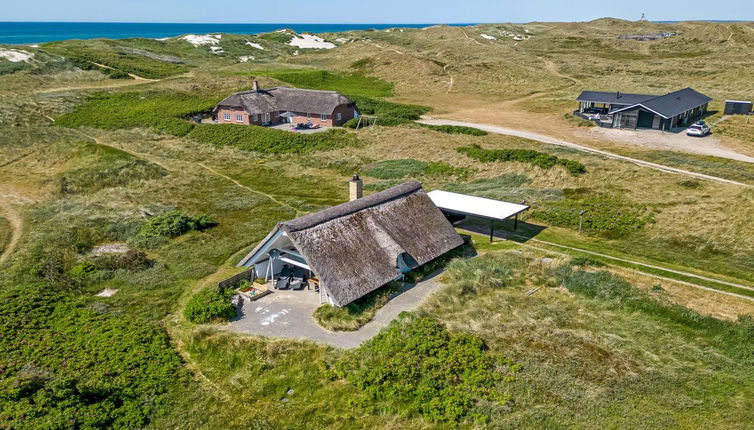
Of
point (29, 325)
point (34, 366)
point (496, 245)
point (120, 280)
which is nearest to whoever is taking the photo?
point (34, 366)

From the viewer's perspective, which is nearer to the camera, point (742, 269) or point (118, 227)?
point (742, 269)

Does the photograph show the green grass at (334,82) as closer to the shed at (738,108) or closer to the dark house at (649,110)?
the dark house at (649,110)

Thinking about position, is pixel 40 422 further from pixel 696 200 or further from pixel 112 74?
pixel 112 74

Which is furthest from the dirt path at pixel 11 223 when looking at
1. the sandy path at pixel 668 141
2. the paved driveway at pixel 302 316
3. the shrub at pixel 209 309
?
the sandy path at pixel 668 141

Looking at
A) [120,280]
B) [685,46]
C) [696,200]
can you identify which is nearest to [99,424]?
[120,280]

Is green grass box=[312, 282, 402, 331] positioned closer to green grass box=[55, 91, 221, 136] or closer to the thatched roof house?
the thatched roof house
